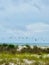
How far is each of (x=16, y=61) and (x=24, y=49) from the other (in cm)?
2111

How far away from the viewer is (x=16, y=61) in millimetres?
25062

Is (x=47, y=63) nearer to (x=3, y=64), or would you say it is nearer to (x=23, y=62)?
(x=23, y=62)

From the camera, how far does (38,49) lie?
1881 inches

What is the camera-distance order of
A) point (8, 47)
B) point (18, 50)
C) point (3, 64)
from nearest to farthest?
point (3, 64), point (18, 50), point (8, 47)

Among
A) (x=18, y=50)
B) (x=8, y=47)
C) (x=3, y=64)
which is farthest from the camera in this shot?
(x=8, y=47)

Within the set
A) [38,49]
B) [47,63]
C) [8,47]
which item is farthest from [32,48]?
[47,63]

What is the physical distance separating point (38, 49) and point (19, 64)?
23774 mm

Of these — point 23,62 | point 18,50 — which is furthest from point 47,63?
point 18,50

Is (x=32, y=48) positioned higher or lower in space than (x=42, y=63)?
higher

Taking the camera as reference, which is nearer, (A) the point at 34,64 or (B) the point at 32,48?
(A) the point at 34,64

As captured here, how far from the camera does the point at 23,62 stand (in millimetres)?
25016

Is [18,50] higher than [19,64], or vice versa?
[18,50]

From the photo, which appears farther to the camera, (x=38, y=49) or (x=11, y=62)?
(x=38, y=49)

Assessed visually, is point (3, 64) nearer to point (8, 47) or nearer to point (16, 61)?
point (16, 61)
